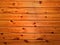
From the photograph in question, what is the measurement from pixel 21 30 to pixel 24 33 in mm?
69

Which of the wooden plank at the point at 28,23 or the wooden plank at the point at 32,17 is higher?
the wooden plank at the point at 32,17

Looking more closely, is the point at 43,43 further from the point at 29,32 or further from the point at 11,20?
the point at 11,20

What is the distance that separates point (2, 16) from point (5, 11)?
0.31 ft

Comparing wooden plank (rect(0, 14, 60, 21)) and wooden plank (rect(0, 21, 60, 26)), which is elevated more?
wooden plank (rect(0, 14, 60, 21))

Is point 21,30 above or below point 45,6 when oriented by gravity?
below

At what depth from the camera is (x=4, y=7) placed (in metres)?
1.94

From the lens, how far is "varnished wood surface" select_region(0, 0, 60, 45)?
193cm

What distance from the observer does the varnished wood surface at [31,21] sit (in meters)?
1.93

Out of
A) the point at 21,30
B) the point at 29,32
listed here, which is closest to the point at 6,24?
the point at 21,30

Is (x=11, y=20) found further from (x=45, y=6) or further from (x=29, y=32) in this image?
(x=45, y=6)

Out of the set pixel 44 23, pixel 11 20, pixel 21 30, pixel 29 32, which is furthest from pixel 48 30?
pixel 11 20

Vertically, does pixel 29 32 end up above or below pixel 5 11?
below

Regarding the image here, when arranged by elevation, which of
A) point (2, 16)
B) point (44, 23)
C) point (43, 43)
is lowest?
point (43, 43)

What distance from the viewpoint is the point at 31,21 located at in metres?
1.93
